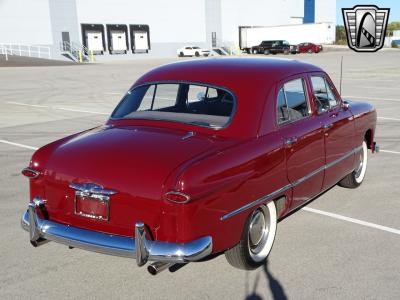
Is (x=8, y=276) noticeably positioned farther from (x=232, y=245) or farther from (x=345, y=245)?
(x=345, y=245)

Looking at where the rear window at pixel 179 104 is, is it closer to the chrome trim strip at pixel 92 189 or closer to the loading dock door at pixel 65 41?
the chrome trim strip at pixel 92 189

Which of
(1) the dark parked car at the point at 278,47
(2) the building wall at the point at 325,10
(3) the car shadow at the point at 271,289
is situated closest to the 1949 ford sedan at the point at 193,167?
(3) the car shadow at the point at 271,289

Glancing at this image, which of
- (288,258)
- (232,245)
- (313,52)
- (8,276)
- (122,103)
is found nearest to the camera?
(232,245)

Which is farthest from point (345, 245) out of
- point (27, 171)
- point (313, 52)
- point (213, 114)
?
point (313, 52)

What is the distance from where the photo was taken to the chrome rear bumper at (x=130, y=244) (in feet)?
11.2

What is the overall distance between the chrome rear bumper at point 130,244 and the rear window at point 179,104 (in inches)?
49.4

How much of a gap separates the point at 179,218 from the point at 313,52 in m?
60.2

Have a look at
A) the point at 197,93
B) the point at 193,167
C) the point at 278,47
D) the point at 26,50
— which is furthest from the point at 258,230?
the point at 278,47

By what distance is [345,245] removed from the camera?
4578 millimetres

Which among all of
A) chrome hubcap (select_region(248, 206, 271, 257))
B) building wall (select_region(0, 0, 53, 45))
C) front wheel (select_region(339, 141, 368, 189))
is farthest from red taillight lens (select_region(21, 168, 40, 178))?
building wall (select_region(0, 0, 53, 45))

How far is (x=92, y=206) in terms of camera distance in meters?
3.72

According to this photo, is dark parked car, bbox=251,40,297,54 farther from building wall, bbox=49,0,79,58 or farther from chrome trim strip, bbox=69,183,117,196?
chrome trim strip, bbox=69,183,117,196

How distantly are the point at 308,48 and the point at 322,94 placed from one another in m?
57.7

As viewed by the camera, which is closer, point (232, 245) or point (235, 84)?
point (232, 245)
